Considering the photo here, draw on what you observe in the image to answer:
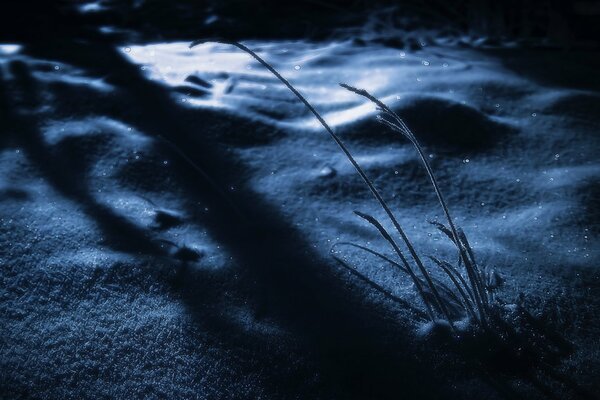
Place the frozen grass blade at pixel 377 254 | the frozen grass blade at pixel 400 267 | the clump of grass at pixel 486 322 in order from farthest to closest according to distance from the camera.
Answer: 1. the frozen grass blade at pixel 377 254
2. the frozen grass blade at pixel 400 267
3. the clump of grass at pixel 486 322

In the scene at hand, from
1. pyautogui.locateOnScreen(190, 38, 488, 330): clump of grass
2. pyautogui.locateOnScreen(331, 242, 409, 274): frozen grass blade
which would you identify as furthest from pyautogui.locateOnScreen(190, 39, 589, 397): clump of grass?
pyautogui.locateOnScreen(331, 242, 409, 274): frozen grass blade

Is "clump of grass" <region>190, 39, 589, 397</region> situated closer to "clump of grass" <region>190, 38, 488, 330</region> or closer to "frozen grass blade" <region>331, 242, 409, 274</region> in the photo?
"clump of grass" <region>190, 38, 488, 330</region>

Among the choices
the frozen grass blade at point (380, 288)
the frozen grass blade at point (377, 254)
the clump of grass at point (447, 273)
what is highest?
the clump of grass at point (447, 273)

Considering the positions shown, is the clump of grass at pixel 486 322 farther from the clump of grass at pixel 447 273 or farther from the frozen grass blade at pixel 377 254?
the frozen grass blade at pixel 377 254

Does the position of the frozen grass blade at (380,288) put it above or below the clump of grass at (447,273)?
below

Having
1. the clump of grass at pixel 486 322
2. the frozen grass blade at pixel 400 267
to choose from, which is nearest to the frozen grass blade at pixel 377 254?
the frozen grass blade at pixel 400 267

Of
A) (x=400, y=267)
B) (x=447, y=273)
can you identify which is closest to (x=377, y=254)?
(x=400, y=267)

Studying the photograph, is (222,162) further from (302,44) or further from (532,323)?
(302,44)

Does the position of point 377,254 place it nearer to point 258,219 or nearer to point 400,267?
point 400,267

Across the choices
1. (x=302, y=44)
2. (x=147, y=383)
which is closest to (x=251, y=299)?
(x=147, y=383)
